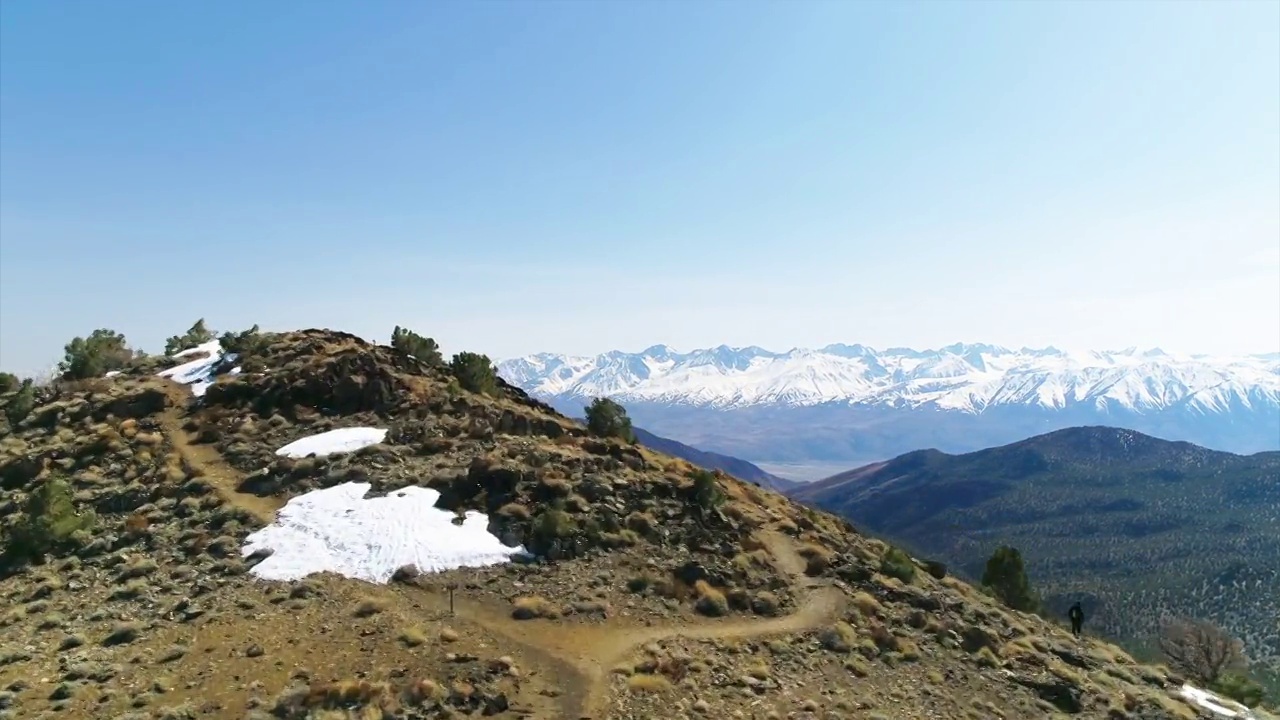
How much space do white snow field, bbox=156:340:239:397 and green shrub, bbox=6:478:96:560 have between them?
19821 mm

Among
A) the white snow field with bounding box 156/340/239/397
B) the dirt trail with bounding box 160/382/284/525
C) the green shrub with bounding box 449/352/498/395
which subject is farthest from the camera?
the green shrub with bounding box 449/352/498/395

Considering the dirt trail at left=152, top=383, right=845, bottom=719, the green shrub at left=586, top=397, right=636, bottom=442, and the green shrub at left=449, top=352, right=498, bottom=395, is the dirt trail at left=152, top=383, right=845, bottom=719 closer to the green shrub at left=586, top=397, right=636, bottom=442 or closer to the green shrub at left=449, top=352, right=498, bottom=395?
the green shrub at left=586, top=397, right=636, bottom=442

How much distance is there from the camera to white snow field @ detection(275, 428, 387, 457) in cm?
4291

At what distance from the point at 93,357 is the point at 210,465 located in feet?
99.0

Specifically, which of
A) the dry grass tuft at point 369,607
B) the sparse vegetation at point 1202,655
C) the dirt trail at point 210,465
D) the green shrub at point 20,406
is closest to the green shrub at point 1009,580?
the sparse vegetation at point 1202,655

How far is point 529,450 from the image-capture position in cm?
4334

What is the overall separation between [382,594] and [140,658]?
311 inches

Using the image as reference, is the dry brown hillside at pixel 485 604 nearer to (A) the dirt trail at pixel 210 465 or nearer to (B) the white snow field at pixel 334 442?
(A) the dirt trail at pixel 210 465

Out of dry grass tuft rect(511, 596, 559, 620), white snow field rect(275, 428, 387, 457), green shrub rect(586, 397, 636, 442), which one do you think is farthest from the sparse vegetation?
white snow field rect(275, 428, 387, 457)

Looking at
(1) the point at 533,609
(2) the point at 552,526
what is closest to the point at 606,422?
(2) the point at 552,526

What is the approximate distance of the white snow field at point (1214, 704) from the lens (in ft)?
102

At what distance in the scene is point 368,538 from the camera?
32.7 metres

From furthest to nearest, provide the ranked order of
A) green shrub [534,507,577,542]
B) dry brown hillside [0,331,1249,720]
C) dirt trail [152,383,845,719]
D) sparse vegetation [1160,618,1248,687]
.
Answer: sparse vegetation [1160,618,1248,687], green shrub [534,507,577,542], dirt trail [152,383,845,719], dry brown hillside [0,331,1249,720]

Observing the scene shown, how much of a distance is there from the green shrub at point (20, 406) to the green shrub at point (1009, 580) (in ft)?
231
